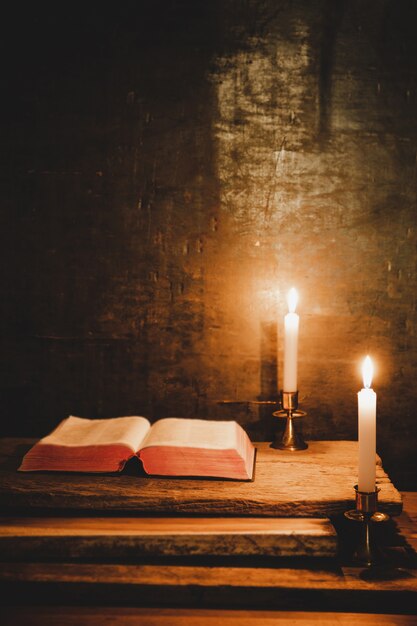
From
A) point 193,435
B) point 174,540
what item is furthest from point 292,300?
point 174,540

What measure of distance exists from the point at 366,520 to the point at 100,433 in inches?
34.8

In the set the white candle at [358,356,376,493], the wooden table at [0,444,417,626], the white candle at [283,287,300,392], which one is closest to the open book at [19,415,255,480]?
the wooden table at [0,444,417,626]

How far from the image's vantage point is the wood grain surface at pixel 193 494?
70.5 inches

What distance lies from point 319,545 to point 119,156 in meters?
1.57

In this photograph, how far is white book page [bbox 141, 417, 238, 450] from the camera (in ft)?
6.39

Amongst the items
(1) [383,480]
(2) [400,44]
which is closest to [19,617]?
(1) [383,480]

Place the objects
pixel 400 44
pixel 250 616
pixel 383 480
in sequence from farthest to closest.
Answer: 1. pixel 400 44
2. pixel 383 480
3. pixel 250 616

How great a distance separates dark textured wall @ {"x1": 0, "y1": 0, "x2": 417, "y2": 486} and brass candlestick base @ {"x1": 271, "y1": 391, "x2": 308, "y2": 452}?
0.64ft

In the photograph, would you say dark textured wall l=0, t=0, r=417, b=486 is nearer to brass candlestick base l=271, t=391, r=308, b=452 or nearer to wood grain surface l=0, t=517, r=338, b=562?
brass candlestick base l=271, t=391, r=308, b=452

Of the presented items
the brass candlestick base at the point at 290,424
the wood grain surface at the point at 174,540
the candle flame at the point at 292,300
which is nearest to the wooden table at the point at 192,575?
the wood grain surface at the point at 174,540

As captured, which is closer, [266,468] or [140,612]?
[140,612]

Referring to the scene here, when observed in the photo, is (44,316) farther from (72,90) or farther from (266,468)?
(266,468)

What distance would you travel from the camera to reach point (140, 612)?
5.26 ft

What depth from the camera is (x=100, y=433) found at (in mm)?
2076
